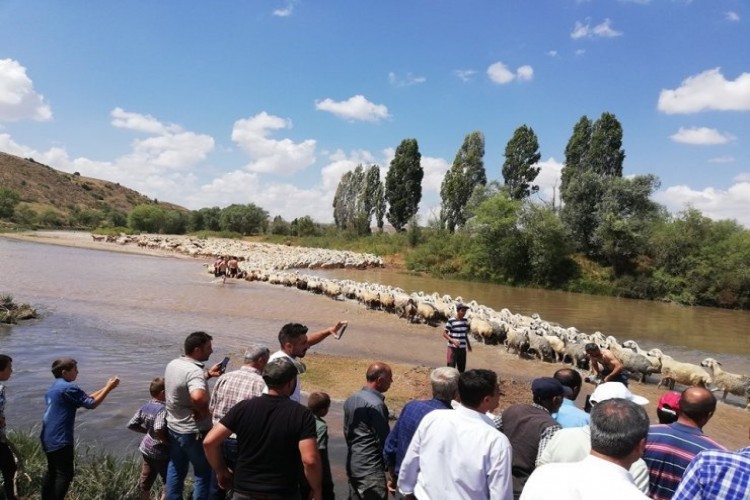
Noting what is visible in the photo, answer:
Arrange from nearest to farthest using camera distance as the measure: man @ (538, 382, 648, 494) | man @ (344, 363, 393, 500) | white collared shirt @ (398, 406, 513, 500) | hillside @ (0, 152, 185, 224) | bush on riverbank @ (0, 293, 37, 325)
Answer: white collared shirt @ (398, 406, 513, 500)
man @ (538, 382, 648, 494)
man @ (344, 363, 393, 500)
bush on riverbank @ (0, 293, 37, 325)
hillside @ (0, 152, 185, 224)

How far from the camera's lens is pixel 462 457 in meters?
3.00

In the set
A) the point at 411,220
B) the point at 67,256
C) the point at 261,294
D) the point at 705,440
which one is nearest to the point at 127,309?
the point at 261,294

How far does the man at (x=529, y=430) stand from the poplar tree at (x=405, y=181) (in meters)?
50.4

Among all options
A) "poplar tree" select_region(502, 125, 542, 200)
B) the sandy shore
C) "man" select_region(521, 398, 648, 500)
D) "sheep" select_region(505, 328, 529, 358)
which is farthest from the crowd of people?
"poplar tree" select_region(502, 125, 542, 200)

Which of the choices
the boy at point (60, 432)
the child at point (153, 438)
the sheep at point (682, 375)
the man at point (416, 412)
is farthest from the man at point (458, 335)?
the boy at point (60, 432)

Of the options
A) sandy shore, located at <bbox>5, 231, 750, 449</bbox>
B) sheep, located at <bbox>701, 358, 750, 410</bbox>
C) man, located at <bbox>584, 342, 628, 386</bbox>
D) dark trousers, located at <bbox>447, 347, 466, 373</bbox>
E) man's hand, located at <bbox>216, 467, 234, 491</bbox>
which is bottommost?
sandy shore, located at <bbox>5, 231, 750, 449</bbox>

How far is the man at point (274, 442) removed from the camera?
10.5 feet

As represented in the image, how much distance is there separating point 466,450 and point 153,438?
3088 mm

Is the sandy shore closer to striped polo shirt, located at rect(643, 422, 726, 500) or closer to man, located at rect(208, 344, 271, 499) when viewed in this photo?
man, located at rect(208, 344, 271, 499)

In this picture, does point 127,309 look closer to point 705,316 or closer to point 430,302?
point 430,302

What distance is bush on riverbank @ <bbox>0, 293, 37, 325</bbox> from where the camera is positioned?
1311 cm

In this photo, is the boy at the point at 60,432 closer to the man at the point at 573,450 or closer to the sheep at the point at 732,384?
the man at the point at 573,450

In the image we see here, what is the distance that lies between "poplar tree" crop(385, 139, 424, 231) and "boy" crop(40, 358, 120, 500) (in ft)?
165

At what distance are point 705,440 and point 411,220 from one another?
48.1 m
